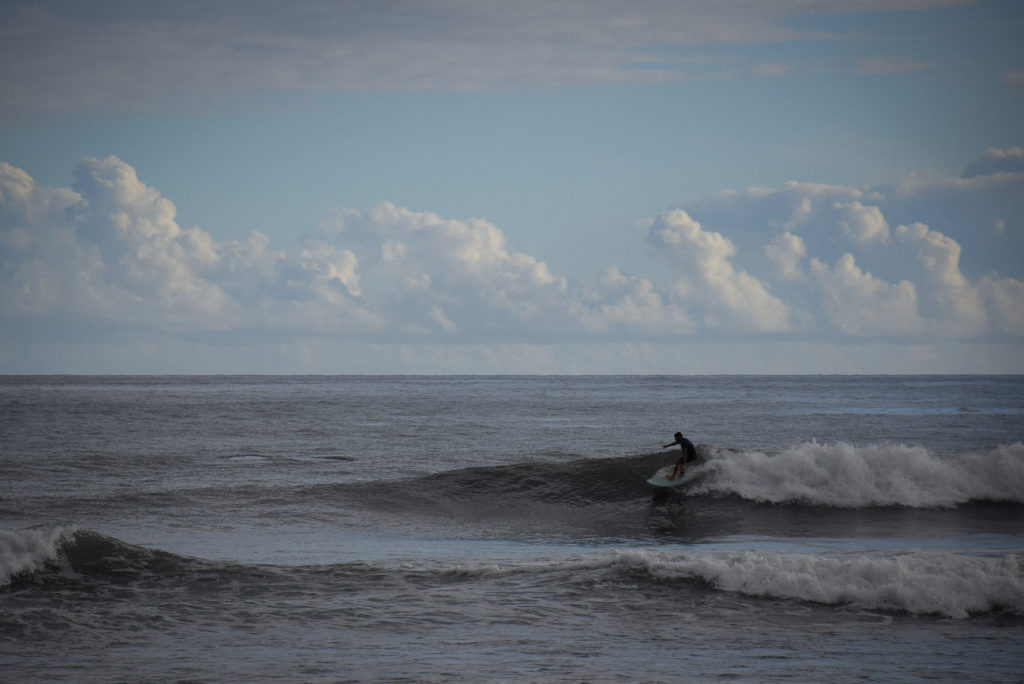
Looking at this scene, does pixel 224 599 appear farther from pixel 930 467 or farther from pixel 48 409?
pixel 48 409

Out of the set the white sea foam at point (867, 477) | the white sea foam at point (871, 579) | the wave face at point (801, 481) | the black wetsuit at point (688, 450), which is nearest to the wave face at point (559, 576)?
the white sea foam at point (871, 579)

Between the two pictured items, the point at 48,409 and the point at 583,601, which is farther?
the point at 48,409

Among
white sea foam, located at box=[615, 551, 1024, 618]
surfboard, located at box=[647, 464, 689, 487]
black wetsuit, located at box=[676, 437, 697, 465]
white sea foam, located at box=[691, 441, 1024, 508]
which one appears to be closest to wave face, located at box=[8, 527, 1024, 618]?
white sea foam, located at box=[615, 551, 1024, 618]

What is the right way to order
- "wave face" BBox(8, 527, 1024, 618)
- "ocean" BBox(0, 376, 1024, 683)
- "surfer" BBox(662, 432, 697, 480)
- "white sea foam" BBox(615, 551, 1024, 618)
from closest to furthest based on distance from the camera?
"ocean" BBox(0, 376, 1024, 683) → "white sea foam" BBox(615, 551, 1024, 618) → "wave face" BBox(8, 527, 1024, 618) → "surfer" BBox(662, 432, 697, 480)

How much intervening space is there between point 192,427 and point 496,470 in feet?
92.3

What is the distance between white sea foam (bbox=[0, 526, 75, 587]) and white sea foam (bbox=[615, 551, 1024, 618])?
34.3 ft

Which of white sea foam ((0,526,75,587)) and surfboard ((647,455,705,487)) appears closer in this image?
white sea foam ((0,526,75,587))

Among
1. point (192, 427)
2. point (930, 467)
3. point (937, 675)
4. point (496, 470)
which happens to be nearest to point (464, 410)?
point (192, 427)

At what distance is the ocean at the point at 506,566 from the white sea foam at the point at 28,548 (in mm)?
43

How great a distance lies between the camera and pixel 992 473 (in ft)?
81.1

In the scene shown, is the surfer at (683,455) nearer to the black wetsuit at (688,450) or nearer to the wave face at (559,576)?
Result: the black wetsuit at (688,450)

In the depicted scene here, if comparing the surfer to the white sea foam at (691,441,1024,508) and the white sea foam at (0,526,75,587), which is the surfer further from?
the white sea foam at (0,526,75,587)

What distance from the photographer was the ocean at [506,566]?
A: 32.2ft

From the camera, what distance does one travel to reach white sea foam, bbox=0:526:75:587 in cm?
1391
